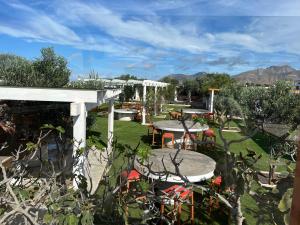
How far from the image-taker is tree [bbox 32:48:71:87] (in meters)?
12.4

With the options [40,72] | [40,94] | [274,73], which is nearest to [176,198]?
[274,73]

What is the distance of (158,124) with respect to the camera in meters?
12.3

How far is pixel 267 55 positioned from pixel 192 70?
1.30 meters

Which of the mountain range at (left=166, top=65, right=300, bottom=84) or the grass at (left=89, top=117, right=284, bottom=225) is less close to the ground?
the mountain range at (left=166, top=65, right=300, bottom=84)

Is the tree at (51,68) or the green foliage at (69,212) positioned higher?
the tree at (51,68)

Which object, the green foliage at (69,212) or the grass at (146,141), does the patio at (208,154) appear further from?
the green foliage at (69,212)

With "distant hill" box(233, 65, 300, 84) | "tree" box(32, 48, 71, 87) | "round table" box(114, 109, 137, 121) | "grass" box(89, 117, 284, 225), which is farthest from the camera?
"round table" box(114, 109, 137, 121)

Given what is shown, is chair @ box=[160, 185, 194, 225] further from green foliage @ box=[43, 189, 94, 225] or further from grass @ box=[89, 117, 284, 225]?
grass @ box=[89, 117, 284, 225]

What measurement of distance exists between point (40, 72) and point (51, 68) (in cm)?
48

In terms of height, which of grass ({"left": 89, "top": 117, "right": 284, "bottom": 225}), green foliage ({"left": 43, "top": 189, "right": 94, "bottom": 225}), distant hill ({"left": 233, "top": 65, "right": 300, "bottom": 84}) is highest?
distant hill ({"left": 233, "top": 65, "right": 300, "bottom": 84})

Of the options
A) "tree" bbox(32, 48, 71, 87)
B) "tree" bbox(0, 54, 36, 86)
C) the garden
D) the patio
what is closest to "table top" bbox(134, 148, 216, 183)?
the garden

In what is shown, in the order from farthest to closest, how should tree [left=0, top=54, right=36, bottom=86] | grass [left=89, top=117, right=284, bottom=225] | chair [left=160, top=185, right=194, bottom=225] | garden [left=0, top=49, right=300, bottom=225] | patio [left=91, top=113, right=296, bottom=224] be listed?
tree [left=0, top=54, right=36, bottom=86]
grass [left=89, top=117, right=284, bottom=225]
patio [left=91, top=113, right=296, bottom=224]
chair [left=160, top=185, right=194, bottom=225]
garden [left=0, top=49, right=300, bottom=225]

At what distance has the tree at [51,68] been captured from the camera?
12.4 m

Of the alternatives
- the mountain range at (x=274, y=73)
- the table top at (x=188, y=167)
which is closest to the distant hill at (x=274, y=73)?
the mountain range at (x=274, y=73)
